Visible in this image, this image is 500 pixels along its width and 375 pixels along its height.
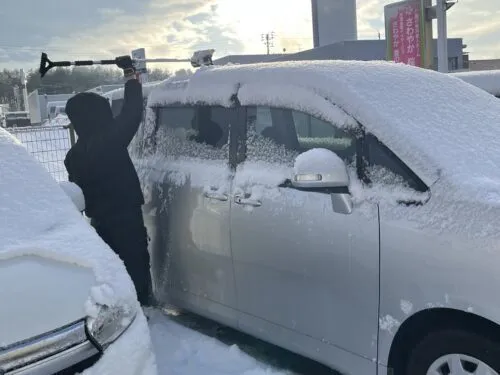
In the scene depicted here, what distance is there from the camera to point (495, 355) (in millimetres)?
2258

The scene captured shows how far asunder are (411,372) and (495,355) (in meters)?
0.45

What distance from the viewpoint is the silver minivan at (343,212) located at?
2377mm

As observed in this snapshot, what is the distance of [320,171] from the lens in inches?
104

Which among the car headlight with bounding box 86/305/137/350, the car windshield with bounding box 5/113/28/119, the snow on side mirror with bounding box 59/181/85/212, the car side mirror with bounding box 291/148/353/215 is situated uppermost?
the car windshield with bounding box 5/113/28/119

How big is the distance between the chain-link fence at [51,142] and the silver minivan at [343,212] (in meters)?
4.29

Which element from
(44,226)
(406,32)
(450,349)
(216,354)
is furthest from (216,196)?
(406,32)

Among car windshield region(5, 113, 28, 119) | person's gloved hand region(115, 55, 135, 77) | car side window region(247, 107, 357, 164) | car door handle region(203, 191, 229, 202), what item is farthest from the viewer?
car windshield region(5, 113, 28, 119)

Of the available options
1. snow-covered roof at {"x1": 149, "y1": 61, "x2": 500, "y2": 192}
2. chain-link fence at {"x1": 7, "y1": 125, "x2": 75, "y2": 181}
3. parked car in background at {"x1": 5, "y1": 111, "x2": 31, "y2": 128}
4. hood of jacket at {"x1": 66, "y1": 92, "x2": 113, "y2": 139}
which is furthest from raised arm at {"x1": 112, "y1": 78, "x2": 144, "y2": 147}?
parked car in background at {"x1": 5, "y1": 111, "x2": 31, "y2": 128}

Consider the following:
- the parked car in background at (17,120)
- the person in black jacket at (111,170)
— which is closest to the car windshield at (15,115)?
the parked car in background at (17,120)

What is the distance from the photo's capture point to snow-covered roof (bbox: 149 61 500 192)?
2590 millimetres

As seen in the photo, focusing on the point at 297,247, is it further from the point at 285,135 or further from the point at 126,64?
the point at 126,64

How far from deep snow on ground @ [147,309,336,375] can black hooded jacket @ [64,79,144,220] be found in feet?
3.15

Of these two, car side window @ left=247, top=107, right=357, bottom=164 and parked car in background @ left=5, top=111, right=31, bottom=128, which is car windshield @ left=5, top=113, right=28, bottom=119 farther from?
car side window @ left=247, top=107, right=357, bottom=164

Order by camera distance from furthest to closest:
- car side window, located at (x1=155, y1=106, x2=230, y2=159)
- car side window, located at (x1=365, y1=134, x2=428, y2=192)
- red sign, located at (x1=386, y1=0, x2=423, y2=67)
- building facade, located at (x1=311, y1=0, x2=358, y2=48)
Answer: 1. building facade, located at (x1=311, y1=0, x2=358, y2=48)
2. red sign, located at (x1=386, y1=0, x2=423, y2=67)
3. car side window, located at (x1=155, y1=106, x2=230, y2=159)
4. car side window, located at (x1=365, y1=134, x2=428, y2=192)
